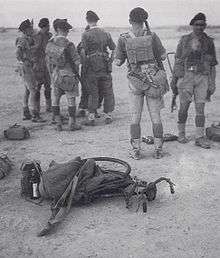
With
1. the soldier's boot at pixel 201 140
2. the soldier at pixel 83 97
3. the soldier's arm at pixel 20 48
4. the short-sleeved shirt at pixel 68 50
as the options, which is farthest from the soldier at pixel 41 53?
the soldier's boot at pixel 201 140

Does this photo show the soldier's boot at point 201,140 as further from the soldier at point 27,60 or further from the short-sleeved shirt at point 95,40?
the soldier at point 27,60

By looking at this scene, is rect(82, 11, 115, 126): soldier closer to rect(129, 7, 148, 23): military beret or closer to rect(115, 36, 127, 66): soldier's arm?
rect(115, 36, 127, 66): soldier's arm

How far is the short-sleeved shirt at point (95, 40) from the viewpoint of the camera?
374 inches

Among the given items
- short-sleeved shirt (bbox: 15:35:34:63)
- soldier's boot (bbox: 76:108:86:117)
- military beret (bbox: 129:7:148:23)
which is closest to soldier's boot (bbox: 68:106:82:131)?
soldier's boot (bbox: 76:108:86:117)

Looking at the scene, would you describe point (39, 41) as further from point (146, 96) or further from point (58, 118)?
point (146, 96)

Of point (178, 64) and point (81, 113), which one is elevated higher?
point (178, 64)

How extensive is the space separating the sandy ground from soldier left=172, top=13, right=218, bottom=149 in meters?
0.59

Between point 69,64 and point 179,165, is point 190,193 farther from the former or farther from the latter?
point 69,64

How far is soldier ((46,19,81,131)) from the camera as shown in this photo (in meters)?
8.86

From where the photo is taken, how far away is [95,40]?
31.2 ft

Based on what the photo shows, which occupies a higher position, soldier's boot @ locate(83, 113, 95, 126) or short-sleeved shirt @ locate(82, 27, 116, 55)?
short-sleeved shirt @ locate(82, 27, 116, 55)

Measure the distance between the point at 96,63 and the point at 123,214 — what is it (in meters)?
4.69

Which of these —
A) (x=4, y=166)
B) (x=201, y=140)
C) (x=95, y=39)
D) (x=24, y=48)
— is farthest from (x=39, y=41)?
(x=201, y=140)

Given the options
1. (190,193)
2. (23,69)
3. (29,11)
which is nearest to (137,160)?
(190,193)
